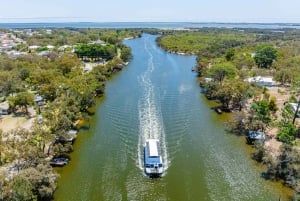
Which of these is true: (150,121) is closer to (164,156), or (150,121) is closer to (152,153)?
(164,156)

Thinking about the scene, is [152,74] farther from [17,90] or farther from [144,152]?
[144,152]

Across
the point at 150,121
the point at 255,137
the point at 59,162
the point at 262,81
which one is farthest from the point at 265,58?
the point at 59,162

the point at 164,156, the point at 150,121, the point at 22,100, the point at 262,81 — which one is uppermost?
the point at 262,81

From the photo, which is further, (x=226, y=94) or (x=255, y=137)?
(x=226, y=94)

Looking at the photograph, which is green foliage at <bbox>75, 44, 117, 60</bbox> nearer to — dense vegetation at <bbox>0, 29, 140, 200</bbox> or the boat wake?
dense vegetation at <bbox>0, 29, 140, 200</bbox>

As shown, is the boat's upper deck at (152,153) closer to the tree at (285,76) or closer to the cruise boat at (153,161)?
the cruise boat at (153,161)

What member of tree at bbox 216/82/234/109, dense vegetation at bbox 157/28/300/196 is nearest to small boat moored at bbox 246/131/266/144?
dense vegetation at bbox 157/28/300/196
